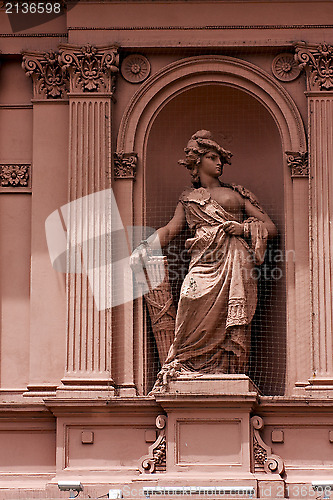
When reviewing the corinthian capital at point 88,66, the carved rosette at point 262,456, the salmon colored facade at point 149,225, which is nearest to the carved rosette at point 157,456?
the salmon colored facade at point 149,225

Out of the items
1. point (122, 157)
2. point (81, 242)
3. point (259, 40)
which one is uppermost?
point (259, 40)

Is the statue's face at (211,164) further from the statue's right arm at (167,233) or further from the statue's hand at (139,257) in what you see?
the statue's hand at (139,257)

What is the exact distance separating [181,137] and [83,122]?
3.75ft

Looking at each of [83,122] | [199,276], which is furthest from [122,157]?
[199,276]

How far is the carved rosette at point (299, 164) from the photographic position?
14750mm

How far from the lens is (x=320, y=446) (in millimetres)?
13969

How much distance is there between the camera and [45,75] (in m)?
15.1

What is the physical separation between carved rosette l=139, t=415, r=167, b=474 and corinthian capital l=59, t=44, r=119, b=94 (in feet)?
11.6

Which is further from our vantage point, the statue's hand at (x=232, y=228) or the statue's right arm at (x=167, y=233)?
the statue's right arm at (x=167, y=233)

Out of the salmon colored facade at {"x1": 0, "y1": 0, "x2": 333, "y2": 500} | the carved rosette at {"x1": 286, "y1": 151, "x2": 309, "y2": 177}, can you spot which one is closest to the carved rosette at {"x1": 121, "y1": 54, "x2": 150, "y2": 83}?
the salmon colored facade at {"x1": 0, "y1": 0, "x2": 333, "y2": 500}

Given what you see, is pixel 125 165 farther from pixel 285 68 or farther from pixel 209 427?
pixel 209 427

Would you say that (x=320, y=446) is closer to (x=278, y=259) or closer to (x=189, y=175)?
(x=278, y=259)

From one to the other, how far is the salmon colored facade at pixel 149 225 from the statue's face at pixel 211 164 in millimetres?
531

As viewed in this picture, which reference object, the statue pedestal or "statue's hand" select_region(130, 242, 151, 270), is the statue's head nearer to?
"statue's hand" select_region(130, 242, 151, 270)
